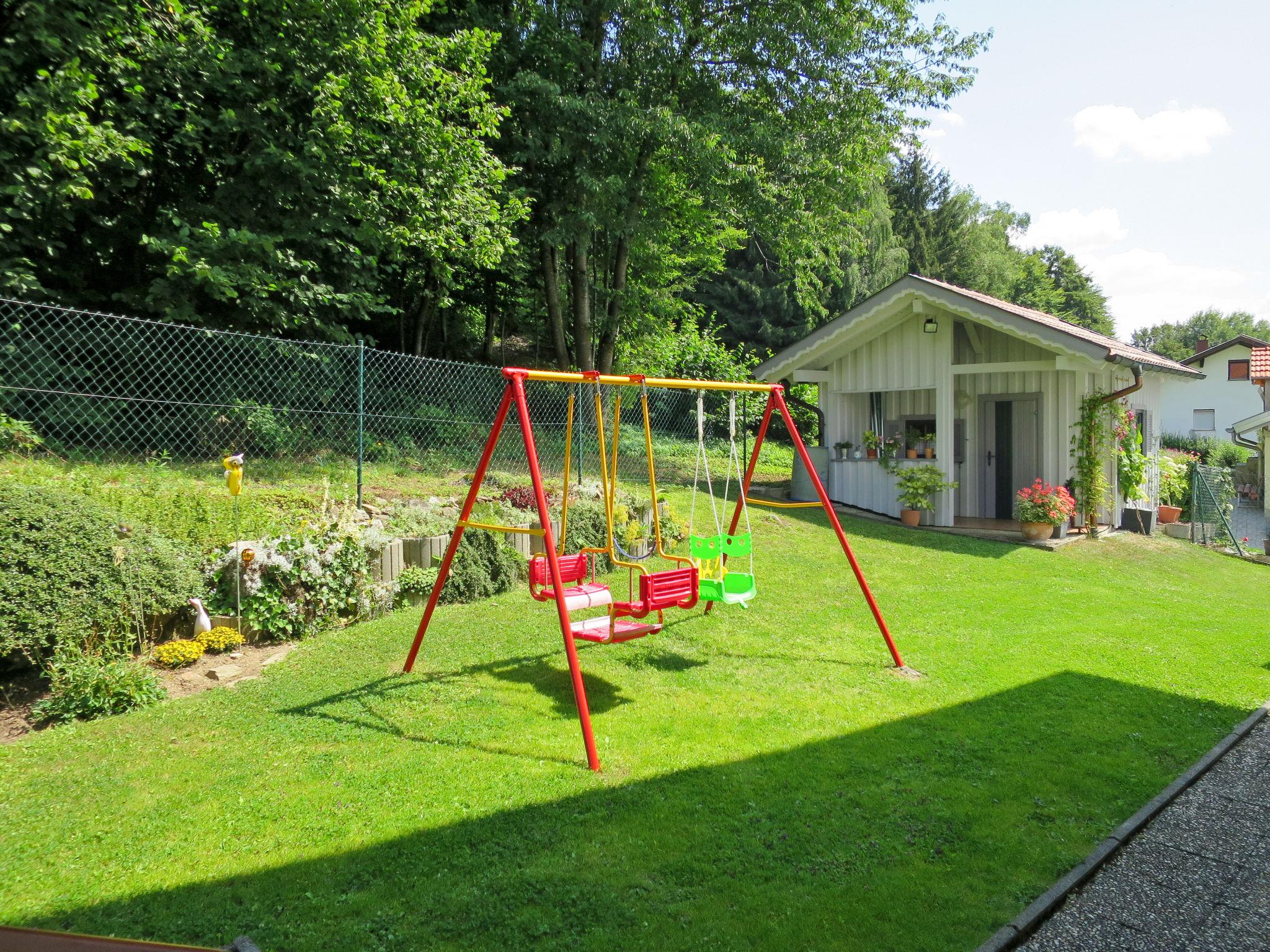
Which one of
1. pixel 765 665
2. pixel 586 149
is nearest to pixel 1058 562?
pixel 765 665

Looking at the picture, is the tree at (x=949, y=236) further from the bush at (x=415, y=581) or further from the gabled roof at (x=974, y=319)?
the bush at (x=415, y=581)

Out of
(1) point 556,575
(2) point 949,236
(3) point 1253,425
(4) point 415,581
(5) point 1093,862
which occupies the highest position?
(2) point 949,236

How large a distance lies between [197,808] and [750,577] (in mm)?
4054

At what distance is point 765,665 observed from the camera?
662 centimetres

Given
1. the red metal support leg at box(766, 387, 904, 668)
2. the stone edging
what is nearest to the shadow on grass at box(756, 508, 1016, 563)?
the red metal support leg at box(766, 387, 904, 668)

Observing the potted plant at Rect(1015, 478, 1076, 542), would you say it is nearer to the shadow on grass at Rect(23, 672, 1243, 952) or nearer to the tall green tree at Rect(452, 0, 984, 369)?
the tall green tree at Rect(452, 0, 984, 369)

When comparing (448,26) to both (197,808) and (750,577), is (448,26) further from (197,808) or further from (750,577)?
(197,808)

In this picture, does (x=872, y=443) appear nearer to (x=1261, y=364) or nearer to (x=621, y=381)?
(x=621, y=381)

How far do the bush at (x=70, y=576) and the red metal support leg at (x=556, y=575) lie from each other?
3.01 meters

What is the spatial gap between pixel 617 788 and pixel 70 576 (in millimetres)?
3817

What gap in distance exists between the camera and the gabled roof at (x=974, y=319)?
1238cm

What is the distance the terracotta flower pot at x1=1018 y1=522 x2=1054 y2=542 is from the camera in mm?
12750

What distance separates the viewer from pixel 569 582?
Result: 6355mm

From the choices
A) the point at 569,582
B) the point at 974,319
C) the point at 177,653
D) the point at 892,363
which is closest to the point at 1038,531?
the point at 974,319
